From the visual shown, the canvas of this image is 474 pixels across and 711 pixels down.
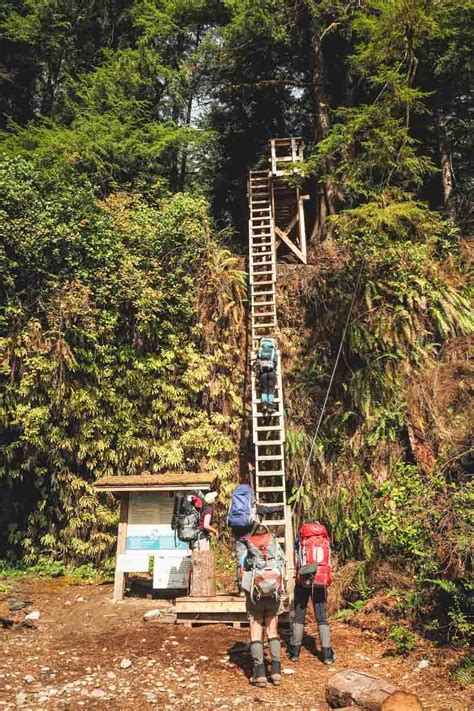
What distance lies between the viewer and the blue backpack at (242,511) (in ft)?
22.3

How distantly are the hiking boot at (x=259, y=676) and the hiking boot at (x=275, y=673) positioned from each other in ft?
0.42

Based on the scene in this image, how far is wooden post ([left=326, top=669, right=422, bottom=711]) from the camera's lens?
446 cm

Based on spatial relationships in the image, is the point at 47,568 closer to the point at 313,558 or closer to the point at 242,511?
the point at 242,511

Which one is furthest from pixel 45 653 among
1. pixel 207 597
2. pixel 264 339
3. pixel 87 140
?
pixel 87 140

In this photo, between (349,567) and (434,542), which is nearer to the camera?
(434,542)

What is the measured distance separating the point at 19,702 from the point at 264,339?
7204 mm

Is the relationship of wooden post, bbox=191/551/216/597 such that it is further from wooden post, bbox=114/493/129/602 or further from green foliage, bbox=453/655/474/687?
green foliage, bbox=453/655/474/687

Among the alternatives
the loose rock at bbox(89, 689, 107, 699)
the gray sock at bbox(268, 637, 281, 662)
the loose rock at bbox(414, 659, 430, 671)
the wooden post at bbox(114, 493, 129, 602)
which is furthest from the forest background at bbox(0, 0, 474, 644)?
the loose rock at bbox(89, 689, 107, 699)

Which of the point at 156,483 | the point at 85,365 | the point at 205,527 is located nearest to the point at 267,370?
the point at 156,483

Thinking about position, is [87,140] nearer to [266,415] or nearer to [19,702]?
[266,415]

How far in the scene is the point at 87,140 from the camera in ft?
45.6

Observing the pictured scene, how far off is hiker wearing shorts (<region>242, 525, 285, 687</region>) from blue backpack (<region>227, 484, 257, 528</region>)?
0.70 m

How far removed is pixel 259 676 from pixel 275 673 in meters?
0.21

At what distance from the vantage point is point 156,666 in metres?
6.03
